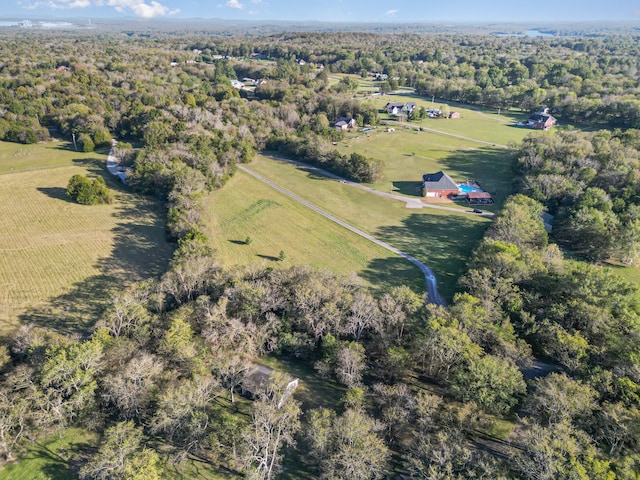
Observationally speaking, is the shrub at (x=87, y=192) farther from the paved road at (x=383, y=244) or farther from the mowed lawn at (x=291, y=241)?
the paved road at (x=383, y=244)

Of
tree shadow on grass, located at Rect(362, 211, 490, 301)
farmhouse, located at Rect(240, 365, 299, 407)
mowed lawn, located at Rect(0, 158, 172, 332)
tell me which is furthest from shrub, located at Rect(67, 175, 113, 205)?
farmhouse, located at Rect(240, 365, 299, 407)

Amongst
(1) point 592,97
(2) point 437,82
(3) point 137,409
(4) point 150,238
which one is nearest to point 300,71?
(2) point 437,82

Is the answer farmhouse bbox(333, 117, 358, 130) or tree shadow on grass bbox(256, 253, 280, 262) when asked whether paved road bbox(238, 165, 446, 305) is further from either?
farmhouse bbox(333, 117, 358, 130)

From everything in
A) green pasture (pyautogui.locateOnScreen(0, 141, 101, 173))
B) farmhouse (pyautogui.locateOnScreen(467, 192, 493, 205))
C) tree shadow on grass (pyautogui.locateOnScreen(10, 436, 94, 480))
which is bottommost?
tree shadow on grass (pyautogui.locateOnScreen(10, 436, 94, 480))

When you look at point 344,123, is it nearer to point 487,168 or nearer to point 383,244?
point 487,168

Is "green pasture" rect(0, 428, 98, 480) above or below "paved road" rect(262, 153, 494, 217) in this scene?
below
